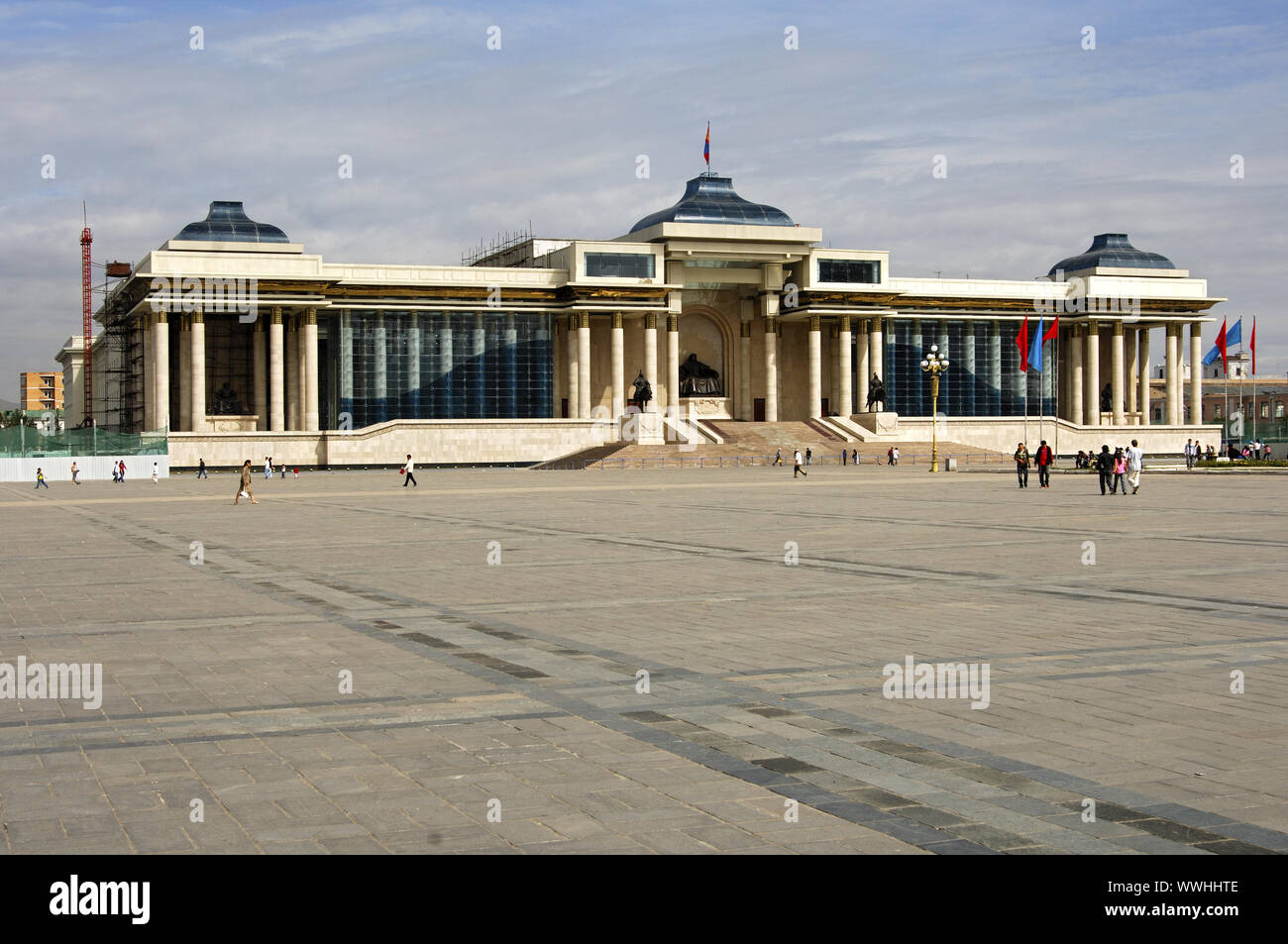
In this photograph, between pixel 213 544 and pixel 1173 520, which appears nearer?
pixel 213 544

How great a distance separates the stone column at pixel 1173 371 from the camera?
92.4m

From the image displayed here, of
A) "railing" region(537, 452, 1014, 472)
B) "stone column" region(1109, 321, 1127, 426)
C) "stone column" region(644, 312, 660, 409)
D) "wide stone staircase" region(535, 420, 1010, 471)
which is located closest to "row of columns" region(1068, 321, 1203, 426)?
"stone column" region(1109, 321, 1127, 426)

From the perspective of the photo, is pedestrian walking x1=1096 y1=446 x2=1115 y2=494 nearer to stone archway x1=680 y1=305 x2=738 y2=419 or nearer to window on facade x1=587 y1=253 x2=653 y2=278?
window on facade x1=587 y1=253 x2=653 y2=278

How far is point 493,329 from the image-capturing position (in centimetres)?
8112

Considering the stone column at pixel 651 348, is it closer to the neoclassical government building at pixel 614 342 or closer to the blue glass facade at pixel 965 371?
the neoclassical government building at pixel 614 342

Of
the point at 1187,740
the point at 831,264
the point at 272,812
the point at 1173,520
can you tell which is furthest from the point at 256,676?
the point at 831,264

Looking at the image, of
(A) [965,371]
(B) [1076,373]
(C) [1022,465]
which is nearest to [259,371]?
(A) [965,371]

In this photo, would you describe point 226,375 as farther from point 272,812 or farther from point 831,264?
point 272,812

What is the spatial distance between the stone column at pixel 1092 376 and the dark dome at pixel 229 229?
5250cm

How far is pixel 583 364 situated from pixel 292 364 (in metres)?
16.8

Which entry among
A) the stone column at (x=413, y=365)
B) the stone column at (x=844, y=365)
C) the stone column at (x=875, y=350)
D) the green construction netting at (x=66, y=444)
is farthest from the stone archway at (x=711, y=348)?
the green construction netting at (x=66, y=444)

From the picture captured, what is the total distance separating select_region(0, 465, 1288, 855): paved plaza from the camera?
6227 millimetres

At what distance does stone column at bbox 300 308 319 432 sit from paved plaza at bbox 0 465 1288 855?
56121 millimetres
